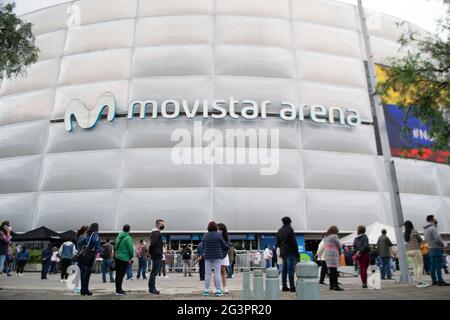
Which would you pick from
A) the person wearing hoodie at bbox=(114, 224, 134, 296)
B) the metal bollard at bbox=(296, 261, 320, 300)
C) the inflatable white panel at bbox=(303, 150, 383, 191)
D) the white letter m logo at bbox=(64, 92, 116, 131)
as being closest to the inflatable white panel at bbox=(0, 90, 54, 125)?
the white letter m logo at bbox=(64, 92, 116, 131)

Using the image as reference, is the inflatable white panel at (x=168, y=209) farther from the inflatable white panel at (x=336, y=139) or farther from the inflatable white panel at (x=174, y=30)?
the inflatable white panel at (x=174, y=30)

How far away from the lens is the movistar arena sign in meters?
23.9

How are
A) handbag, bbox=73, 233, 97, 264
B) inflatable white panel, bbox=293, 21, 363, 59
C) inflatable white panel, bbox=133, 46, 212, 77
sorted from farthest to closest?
inflatable white panel, bbox=293, 21, 363, 59, inflatable white panel, bbox=133, 46, 212, 77, handbag, bbox=73, 233, 97, 264

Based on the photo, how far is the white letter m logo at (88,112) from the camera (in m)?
24.4

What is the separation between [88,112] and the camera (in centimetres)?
2488

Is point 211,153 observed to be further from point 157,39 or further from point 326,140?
point 157,39

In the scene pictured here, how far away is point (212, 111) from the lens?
24031mm

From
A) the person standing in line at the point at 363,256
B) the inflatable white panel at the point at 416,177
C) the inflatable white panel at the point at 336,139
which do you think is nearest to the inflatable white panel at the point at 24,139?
the inflatable white panel at the point at 336,139

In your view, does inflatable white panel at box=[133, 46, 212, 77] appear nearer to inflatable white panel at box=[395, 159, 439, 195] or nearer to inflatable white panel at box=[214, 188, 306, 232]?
inflatable white panel at box=[214, 188, 306, 232]

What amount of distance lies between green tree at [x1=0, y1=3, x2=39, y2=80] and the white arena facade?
1219cm

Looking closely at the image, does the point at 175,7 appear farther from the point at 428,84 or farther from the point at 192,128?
the point at 428,84

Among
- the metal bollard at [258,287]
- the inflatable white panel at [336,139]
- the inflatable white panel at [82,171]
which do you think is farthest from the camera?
the inflatable white panel at [336,139]

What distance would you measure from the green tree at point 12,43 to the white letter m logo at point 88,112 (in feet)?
41.6
